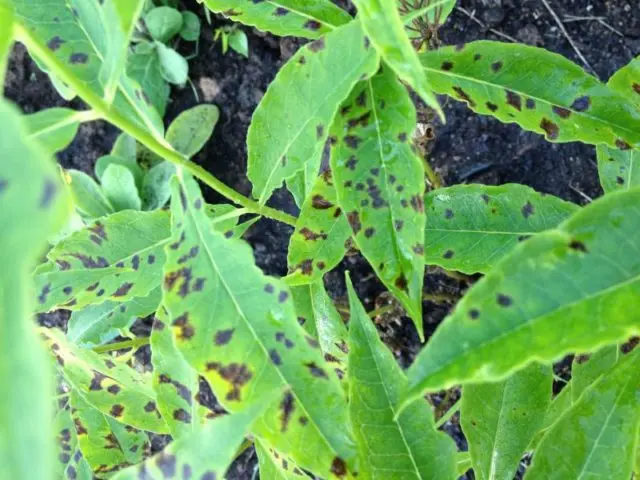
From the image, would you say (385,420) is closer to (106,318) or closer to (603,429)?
(603,429)

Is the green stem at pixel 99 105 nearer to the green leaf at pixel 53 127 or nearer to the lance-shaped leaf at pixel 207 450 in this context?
the green leaf at pixel 53 127

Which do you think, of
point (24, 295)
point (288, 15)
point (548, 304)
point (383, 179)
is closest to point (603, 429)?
point (548, 304)

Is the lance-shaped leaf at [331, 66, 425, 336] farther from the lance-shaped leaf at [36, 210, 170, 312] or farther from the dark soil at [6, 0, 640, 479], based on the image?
the dark soil at [6, 0, 640, 479]

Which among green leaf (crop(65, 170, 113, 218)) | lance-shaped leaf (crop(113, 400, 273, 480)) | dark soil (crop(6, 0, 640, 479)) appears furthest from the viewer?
green leaf (crop(65, 170, 113, 218))

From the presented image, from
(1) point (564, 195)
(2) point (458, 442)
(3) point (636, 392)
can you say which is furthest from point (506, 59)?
(2) point (458, 442)

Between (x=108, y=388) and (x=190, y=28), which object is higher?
(x=190, y=28)

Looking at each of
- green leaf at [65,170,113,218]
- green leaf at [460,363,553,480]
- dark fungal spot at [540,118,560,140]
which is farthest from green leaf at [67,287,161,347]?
dark fungal spot at [540,118,560,140]

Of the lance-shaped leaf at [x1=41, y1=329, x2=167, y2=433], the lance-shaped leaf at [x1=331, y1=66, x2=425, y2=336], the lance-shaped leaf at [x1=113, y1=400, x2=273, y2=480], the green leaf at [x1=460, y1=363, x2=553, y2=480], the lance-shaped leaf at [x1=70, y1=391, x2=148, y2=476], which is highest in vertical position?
the lance-shaped leaf at [x1=331, y1=66, x2=425, y2=336]
